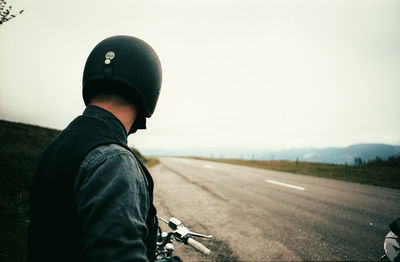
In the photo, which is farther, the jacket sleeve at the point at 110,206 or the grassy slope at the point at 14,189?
the grassy slope at the point at 14,189

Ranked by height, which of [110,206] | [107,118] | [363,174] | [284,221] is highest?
[107,118]

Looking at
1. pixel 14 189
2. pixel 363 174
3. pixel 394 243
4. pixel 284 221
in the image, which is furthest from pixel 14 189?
pixel 363 174

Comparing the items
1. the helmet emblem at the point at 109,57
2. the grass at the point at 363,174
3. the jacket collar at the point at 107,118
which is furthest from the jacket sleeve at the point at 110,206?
the grass at the point at 363,174

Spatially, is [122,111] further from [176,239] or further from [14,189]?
[14,189]

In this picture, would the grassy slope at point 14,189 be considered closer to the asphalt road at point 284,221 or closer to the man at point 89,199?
the man at point 89,199

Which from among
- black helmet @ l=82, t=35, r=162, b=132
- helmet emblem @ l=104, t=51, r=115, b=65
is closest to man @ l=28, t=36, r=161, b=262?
black helmet @ l=82, t=35, r=162, b=132

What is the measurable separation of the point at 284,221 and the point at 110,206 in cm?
544

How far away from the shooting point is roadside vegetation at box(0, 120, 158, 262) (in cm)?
234

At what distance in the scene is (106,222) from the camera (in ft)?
2.41

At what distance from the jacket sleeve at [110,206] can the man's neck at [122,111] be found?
36cm

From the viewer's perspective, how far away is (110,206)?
758 millimetres

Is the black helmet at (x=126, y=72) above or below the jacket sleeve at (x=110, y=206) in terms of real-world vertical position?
above

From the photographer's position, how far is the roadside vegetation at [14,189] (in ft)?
7.69

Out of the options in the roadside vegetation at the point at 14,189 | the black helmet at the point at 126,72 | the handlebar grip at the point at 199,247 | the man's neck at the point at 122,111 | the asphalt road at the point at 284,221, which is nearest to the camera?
the man's neck at the point at 122,111
